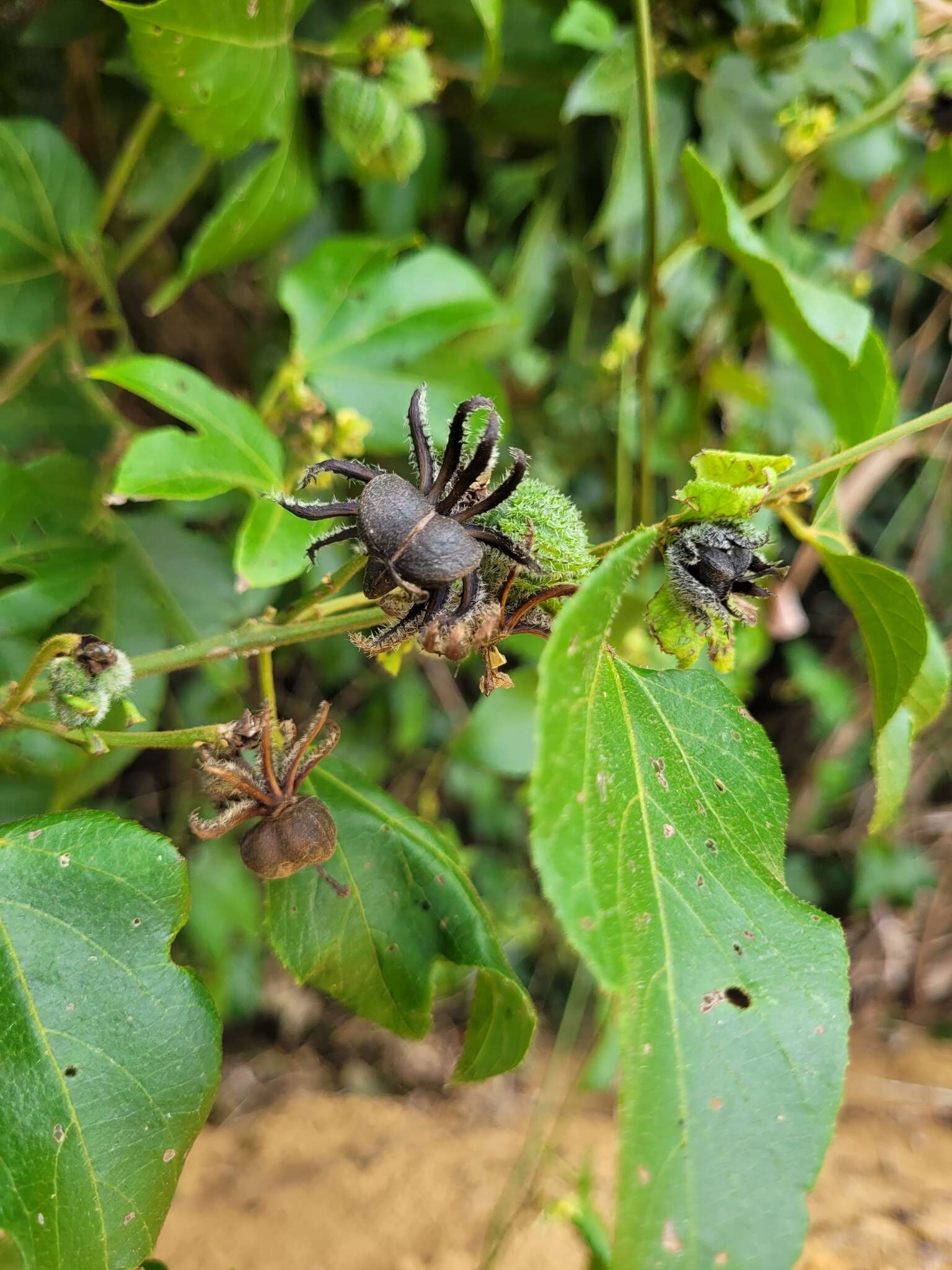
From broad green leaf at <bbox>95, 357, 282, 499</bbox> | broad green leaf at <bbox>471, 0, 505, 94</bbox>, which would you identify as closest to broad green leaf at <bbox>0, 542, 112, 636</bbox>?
broad green leaf at <bbox>95, 357, 282, 499</bbox>

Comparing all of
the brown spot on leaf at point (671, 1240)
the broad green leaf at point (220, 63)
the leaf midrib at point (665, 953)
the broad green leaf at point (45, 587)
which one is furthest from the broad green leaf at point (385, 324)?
the brown spot on leaf at point (671, 1240)

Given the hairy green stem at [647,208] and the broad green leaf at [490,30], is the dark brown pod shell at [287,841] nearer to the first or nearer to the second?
the hairy green stem at [647,208]

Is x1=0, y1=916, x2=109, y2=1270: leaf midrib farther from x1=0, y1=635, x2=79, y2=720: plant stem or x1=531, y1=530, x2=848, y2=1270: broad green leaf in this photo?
x1=531, y1=530, x2=848, y2=1270: broad green leaf

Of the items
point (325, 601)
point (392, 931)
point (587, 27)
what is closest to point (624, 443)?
point (587, 27)

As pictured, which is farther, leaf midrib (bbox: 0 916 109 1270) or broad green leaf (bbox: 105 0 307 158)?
broad green leaf (bbox: 105 0 307 158)

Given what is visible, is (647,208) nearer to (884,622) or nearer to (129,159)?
(884,622)
